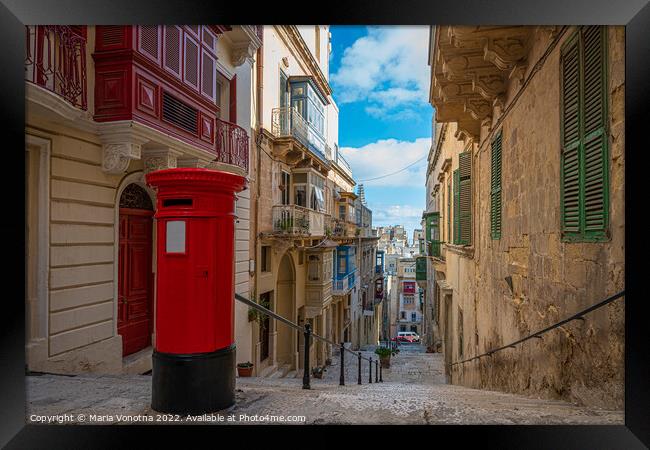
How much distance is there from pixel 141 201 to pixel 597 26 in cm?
552

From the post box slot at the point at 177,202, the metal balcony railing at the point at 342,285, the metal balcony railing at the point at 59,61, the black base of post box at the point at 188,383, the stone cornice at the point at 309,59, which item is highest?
the stone cornice at the point at 309,59

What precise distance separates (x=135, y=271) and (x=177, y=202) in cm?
324

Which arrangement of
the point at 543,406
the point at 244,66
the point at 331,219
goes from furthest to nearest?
the point at 331,219
the point at 244,66
the point at 543,406

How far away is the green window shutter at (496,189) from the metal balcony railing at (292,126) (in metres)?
5.78

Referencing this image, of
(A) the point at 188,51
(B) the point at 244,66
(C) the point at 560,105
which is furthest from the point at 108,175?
(B) the point at 244,66

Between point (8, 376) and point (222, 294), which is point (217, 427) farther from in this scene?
point (8, 376)

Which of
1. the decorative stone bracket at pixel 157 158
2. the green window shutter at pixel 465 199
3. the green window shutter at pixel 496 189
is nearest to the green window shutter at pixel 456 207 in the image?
the green window shutter at pixel 465 199

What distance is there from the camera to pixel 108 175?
15.1ft

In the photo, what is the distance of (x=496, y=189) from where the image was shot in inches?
237

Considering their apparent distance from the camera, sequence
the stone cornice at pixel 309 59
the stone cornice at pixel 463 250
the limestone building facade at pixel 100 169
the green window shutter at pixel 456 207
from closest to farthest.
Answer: the limestone building facade at pixel 100 169
the stone cornice at pixel 463 250
the green window shutter at pixel 456 207
the stone cornice at pixel 309 59

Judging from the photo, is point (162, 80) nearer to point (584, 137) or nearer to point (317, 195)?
point (584, 137)

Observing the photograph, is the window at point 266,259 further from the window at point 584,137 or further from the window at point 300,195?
the window at point 584,137

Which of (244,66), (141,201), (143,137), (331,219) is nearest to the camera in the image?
(143,137)
